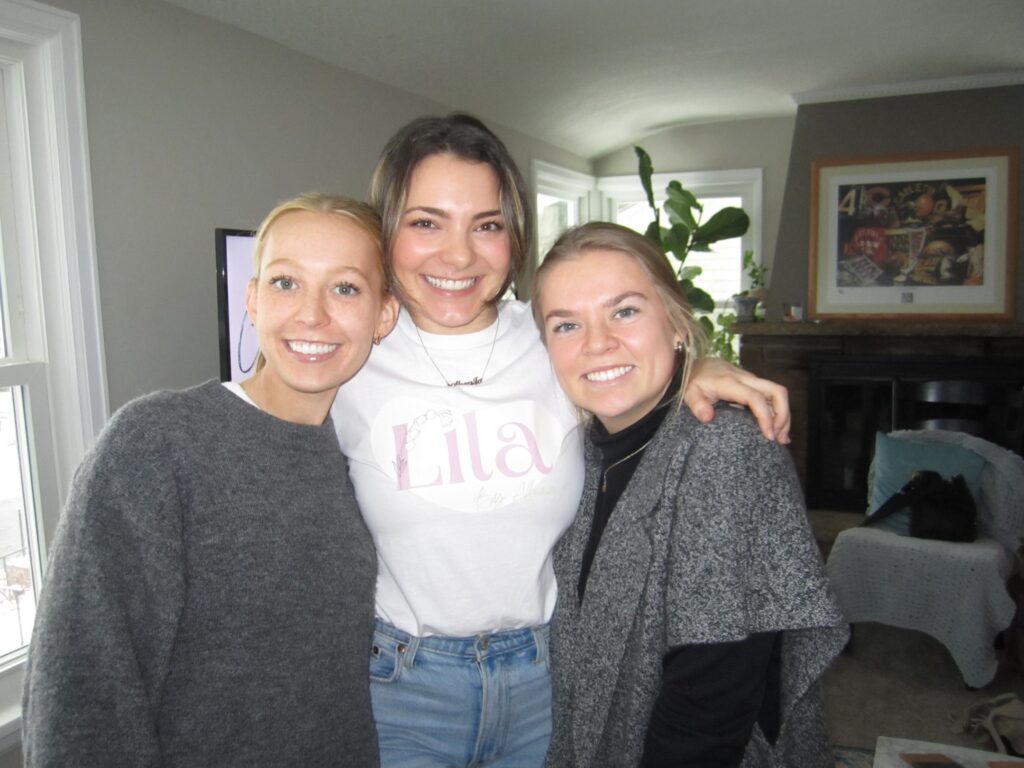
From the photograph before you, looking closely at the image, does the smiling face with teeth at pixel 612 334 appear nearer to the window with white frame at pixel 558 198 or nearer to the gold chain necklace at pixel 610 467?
the gold chain necklace at pixel 610 467

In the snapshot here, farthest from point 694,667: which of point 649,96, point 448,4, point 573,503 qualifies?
point 649,96

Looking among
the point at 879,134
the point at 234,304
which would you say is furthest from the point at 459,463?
the point at 879,134

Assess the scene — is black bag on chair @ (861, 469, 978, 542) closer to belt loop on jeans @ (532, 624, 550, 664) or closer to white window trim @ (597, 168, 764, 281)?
belt loop on jeans @ (532, 624, 550, 664)

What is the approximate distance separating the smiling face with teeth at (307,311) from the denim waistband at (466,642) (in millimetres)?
347

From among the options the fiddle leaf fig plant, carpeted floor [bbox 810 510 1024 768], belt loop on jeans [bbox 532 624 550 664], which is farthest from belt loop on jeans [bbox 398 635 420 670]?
the fiddle leaf fig plant

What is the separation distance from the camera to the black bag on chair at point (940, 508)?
2965 mm

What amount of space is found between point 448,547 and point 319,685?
250 millimetres

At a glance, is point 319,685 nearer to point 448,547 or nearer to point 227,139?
point 448,547

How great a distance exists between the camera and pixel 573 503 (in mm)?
1171

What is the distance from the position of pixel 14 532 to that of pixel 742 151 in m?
4.89

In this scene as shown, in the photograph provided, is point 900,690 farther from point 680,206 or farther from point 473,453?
point 680,206

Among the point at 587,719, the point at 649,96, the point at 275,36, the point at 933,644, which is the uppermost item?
the point at 649,96

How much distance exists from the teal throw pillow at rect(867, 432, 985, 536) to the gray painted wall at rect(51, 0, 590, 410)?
9.05 ft

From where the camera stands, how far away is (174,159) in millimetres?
2213
